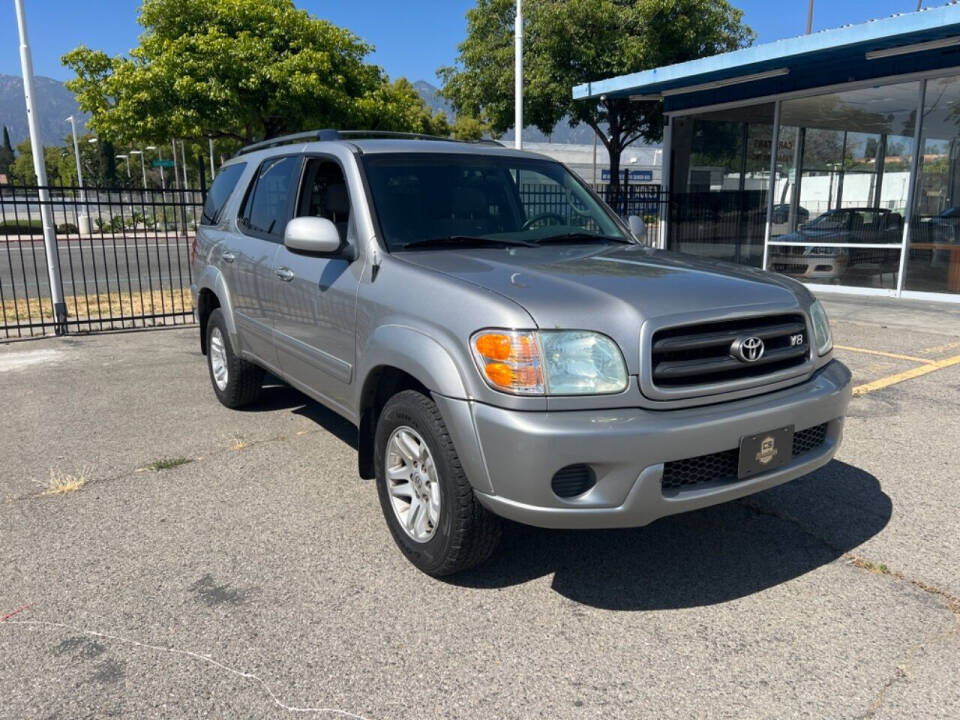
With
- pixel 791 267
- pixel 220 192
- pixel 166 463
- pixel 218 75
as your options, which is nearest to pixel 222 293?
pixel 220 192

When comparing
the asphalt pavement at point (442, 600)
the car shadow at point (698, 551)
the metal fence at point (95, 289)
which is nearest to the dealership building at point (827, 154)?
the asphalt pavement at point (442, 600)

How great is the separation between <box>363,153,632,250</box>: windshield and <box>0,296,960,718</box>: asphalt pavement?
1492mm

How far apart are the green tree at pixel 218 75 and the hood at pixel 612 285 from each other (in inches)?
663

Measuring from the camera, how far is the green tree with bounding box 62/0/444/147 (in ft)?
59.2

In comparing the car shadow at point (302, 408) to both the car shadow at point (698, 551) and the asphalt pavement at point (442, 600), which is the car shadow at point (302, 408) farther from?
the car shadow at point (698, 551)

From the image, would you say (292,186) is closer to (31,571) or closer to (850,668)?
(31,571)

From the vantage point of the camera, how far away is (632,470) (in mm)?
2668

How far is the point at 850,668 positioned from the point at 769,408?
3.16 feet

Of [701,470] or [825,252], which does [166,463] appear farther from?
[825,252]

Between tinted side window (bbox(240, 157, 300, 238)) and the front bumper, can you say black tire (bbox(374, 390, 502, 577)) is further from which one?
tinted side window (bbox(240, 157, 300, 238))

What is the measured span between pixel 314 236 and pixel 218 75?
55.5 ft

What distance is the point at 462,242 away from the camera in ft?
12.4

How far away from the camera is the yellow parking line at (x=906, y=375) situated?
243 inches

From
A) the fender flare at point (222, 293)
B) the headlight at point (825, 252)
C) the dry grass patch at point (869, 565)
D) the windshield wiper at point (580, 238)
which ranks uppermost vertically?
the windshield wiper at point (580, 238)
